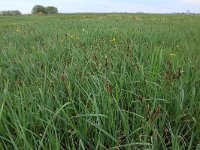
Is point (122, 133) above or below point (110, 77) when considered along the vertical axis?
below

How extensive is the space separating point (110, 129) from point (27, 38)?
4.65m

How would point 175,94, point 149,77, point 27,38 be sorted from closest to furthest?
point 175,94
point 149,77
point 27,38

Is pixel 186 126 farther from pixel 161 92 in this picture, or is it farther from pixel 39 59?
pixel 39 59

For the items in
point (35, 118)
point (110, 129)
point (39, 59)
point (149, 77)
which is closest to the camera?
point (110, 129)

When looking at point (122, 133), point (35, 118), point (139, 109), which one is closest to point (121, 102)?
point (139, 109)

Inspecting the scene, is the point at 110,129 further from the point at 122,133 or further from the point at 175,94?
the point at 175,94

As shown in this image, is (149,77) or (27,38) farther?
(27,38)

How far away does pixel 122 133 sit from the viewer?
175cm

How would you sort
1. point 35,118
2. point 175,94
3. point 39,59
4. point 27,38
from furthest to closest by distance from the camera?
point 27,38, point 39,59, point 175,94, point 35,118

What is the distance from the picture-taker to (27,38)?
594 cm

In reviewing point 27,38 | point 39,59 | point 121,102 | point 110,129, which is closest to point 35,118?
point 110,129

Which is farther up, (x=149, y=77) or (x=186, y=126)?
(x=149, y=77)

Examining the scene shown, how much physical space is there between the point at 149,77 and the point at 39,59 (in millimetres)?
1552

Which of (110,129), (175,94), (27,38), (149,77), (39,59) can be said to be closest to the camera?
(110,129)
